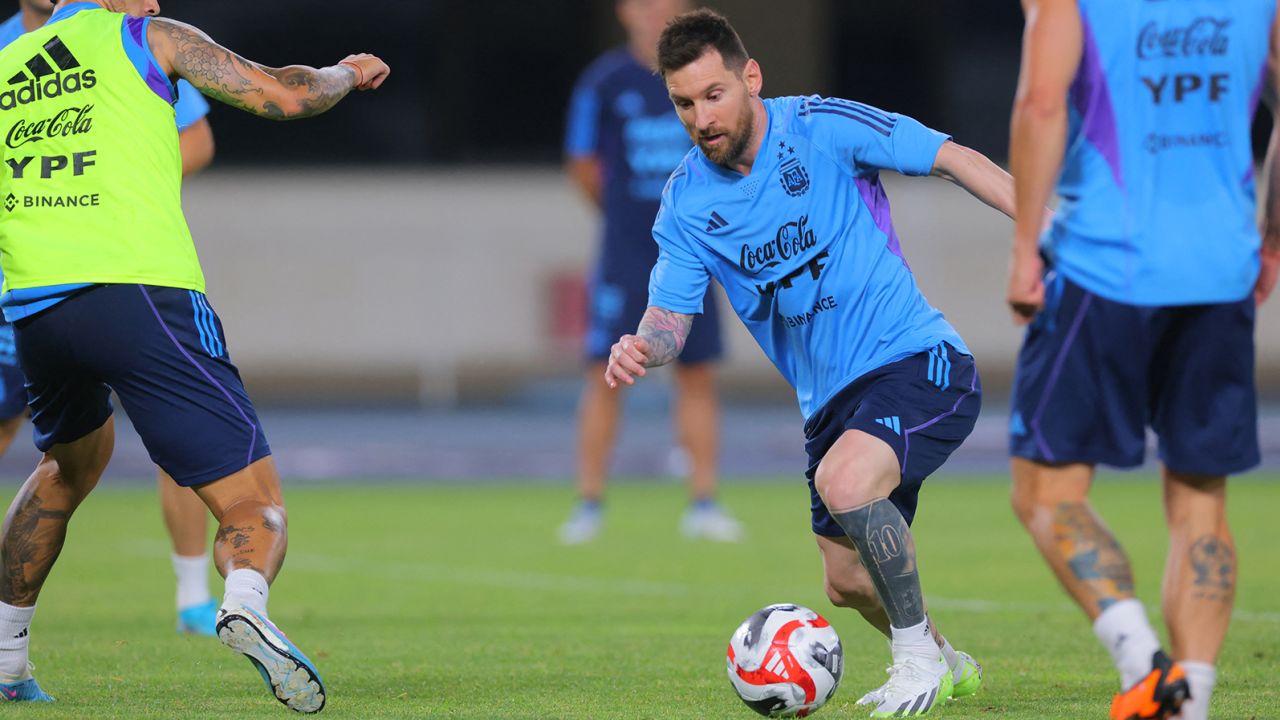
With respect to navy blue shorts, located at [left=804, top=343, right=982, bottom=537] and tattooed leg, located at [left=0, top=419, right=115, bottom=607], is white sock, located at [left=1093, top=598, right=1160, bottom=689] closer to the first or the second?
navy blue shorts, located at [left=804, top=343, right=982, bottom=537]

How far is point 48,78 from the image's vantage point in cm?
520

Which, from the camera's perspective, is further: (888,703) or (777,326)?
(777,326)

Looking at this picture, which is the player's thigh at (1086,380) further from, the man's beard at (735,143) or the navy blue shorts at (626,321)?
the navy blue shorts at (626,321)

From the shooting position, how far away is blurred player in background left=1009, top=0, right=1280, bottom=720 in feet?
13.7

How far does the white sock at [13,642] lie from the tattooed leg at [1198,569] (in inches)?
133

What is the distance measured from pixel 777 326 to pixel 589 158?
5.98 metres

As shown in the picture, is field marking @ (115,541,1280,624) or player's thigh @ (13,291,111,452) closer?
player's thigh @ (13,291,111,452)

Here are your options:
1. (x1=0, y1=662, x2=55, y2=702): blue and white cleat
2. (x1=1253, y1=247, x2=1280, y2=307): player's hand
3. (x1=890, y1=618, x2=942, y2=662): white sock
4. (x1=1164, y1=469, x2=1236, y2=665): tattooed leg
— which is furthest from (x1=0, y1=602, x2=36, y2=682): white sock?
(x1=1253, y1=247, x2=1280, y2=307): player's hand

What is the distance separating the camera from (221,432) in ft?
17.0

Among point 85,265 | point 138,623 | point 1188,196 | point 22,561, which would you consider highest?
point 1188,196

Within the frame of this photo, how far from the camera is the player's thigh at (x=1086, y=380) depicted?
167 inches

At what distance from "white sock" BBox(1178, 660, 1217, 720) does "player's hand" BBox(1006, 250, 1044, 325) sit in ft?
3.01

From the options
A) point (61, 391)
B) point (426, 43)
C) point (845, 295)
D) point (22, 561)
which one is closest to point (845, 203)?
point (845, 295)

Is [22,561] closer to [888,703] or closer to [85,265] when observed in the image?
[85,265]
